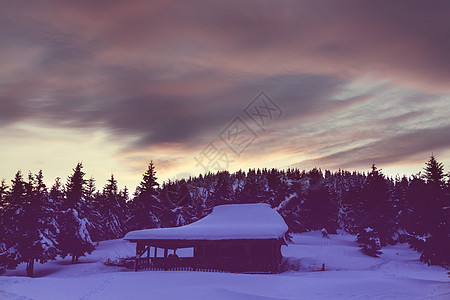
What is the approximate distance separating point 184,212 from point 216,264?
3109 centimetres

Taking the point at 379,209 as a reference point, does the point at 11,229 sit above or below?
below

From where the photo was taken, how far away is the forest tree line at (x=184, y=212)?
1283 inches

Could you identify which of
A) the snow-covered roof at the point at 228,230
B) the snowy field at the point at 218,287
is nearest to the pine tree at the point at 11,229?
the snow-covered roof at the point at 228,230

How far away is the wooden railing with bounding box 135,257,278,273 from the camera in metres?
27.2

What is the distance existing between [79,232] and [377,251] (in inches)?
1295

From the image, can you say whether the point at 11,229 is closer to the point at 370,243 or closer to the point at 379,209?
the point at 370,243

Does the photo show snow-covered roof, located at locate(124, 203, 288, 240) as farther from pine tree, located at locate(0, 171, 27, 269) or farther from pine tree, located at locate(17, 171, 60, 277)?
pine tree, located at locate(0, 171, 27, 269)

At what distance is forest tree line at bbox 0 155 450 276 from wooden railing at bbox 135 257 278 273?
14.0m

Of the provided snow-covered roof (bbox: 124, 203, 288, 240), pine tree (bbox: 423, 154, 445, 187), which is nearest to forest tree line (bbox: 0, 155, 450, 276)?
pine tree (bbox: 423, 154, 445, 187)

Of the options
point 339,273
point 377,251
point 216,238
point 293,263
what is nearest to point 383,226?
point 377,251

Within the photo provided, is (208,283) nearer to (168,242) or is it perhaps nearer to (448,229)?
(168,242)

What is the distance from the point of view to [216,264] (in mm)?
28141

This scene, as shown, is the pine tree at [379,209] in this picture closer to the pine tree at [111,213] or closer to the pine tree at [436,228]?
the pine tree at [436,228]

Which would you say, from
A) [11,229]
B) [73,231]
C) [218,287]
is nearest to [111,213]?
[73,231]
